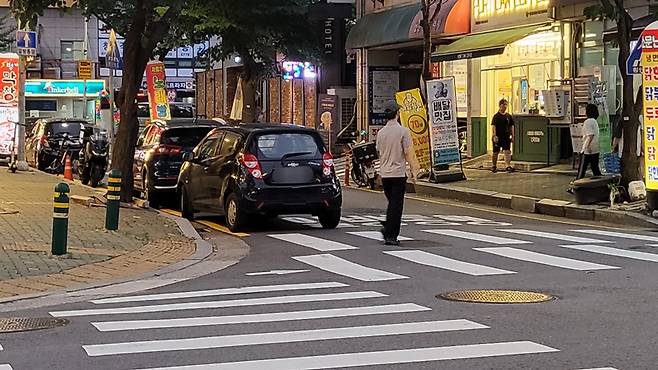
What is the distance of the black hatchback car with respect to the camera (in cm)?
1595

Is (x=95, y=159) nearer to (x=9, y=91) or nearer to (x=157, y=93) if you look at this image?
(x=9, y=91)

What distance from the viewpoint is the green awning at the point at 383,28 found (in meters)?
33.3

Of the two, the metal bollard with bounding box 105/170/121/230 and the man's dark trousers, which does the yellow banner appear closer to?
the man's dark trousers

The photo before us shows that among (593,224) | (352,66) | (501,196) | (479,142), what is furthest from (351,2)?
(593,224)

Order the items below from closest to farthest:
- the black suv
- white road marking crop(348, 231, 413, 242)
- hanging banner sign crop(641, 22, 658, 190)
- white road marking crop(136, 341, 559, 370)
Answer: white road marking crop(136, 341, 559, 370)
white road marking crop(348, 231, 413, 242)
hanging banner sign crop(641, 22, 658, 190)
the black suv

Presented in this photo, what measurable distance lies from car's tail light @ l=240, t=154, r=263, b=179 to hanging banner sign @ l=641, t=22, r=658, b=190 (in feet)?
21.4

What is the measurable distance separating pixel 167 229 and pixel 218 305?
22.1 feet

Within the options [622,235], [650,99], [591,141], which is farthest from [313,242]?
[591,141]

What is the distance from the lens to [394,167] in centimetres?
1438

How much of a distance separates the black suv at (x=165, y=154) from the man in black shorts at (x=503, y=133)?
27.8 feet

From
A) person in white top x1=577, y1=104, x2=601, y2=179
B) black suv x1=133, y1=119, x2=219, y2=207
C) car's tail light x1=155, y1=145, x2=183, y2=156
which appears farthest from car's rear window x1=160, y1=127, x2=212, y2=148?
person in white top x1=577, y1=104, x2=601, y2=179

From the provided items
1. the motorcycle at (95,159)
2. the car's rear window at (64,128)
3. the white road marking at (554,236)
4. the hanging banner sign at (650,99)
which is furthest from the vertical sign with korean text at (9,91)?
the hanging banner sign at (650,99)

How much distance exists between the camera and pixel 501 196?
22.6 metres

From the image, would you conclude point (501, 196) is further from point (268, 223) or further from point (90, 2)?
point (90, 2)
